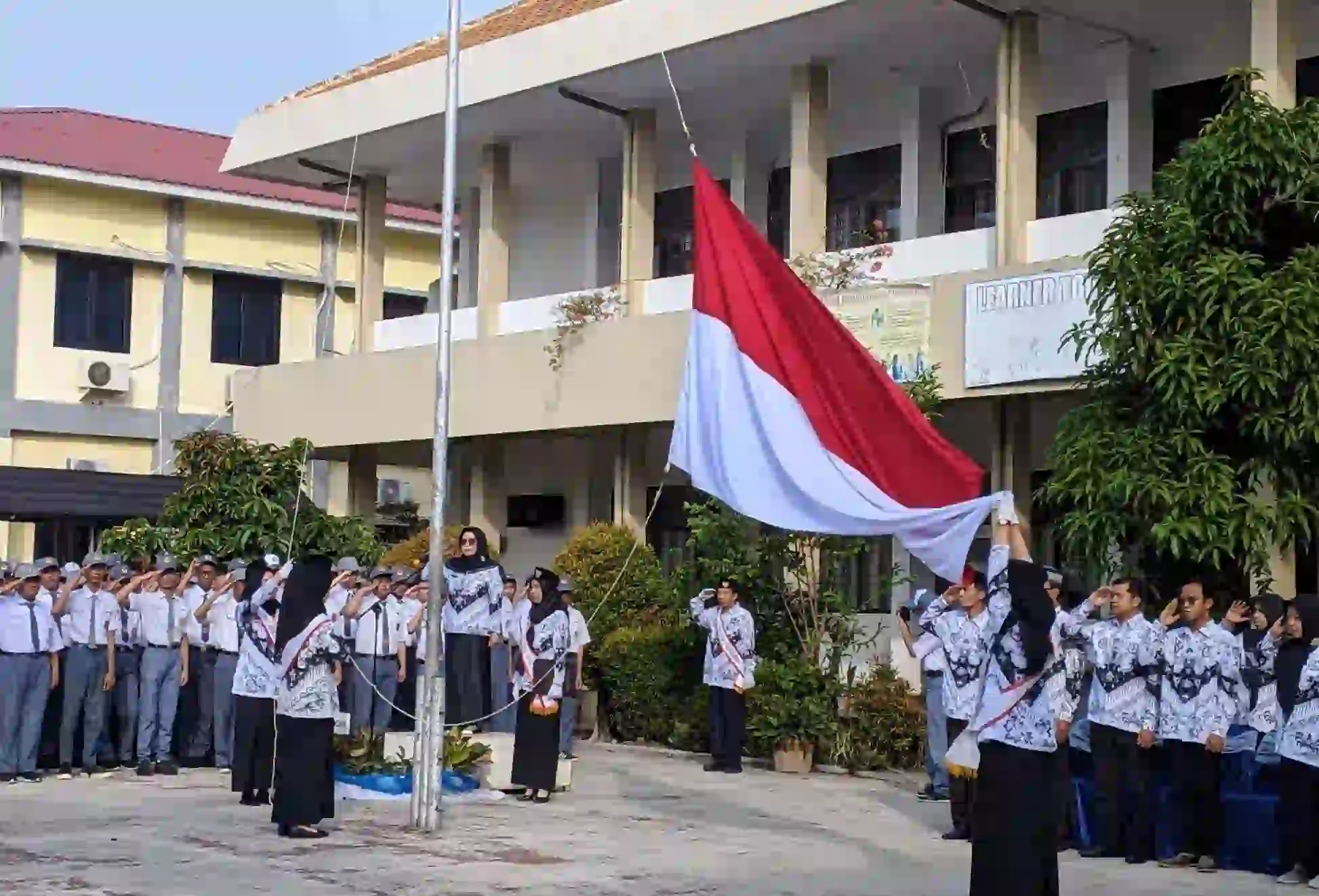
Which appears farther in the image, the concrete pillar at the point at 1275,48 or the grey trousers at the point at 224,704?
the grey trousers at the point at 224,704

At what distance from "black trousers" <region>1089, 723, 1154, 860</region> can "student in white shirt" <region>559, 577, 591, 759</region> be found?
405cm

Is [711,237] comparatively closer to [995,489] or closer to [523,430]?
[995,489]

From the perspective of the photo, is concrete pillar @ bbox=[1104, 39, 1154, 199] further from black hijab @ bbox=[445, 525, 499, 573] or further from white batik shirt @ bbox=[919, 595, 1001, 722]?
black hijab @ bbox=[445, 525, 499, 573]

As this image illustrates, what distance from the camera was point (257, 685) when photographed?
13617mm

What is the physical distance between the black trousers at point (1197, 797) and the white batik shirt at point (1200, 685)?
10 cm

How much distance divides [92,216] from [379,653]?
47.7ft

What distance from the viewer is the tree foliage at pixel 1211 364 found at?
12477 mm

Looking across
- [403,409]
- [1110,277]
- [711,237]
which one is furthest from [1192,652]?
[403,409]

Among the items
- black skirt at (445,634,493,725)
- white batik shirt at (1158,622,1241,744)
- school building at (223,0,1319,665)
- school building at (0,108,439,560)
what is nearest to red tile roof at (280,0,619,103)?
school building at (223,0,1319,665)

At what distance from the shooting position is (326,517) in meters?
21.0

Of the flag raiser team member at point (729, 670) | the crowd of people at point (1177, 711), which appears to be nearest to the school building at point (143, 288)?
the flag raiser team member at point (729, 670)

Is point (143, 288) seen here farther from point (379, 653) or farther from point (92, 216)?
point (379, 653)

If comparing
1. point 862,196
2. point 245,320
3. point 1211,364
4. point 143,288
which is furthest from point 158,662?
point 245,320

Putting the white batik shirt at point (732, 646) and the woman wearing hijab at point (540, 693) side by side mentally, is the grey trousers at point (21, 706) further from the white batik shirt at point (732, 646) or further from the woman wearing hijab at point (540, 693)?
the white batik shirt at point (732, 646)
